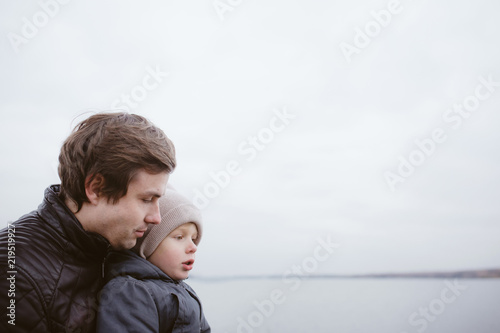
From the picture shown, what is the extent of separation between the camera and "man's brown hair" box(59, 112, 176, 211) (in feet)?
5.74

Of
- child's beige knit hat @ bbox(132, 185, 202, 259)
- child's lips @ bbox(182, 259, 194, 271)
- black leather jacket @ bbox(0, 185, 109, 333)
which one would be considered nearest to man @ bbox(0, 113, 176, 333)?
black leather jacket @ bbox(0, 185, 109, 333)

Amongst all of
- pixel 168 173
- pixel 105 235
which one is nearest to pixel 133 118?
pixel 168 173

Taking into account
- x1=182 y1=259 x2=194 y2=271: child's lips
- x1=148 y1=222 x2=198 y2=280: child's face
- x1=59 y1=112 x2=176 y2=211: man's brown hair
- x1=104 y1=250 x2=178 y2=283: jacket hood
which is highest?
x1=59 y1=112 x2=176 y2=211: man's brown hair

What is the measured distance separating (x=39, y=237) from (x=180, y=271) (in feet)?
2.70

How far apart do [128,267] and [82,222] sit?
0.31 meters

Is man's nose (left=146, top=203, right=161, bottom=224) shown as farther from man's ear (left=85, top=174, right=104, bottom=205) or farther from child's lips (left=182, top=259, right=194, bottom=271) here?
child's lips (left=182, top=259, right=194, bottom=271)

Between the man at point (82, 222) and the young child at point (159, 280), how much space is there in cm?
9

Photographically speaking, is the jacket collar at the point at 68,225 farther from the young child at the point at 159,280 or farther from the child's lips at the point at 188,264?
the child's lips at the point at 188,264

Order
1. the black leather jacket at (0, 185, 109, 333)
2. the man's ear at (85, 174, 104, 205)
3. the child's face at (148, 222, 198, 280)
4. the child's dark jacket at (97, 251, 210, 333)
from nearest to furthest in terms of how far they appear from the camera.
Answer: the black leather jacket at (0, 185, 109, 333)
the child's dark jacket at (97, 251, 210, 333)
the man's ear at (85, 174, 104, 205)
the child's face at (148, 222, 198, 280)

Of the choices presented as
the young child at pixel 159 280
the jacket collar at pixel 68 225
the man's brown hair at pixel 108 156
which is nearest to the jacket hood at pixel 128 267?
the young child at pixel 159 280

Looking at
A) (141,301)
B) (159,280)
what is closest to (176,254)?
(159,280)

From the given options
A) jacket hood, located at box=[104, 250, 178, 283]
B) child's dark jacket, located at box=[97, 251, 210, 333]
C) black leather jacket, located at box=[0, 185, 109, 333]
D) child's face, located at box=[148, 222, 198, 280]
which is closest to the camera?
black leather jacket, located at box=[0, 185, 109, 333]

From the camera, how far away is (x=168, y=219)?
225 cm

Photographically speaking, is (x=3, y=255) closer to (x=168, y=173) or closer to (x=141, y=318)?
(x=141, y=318)
